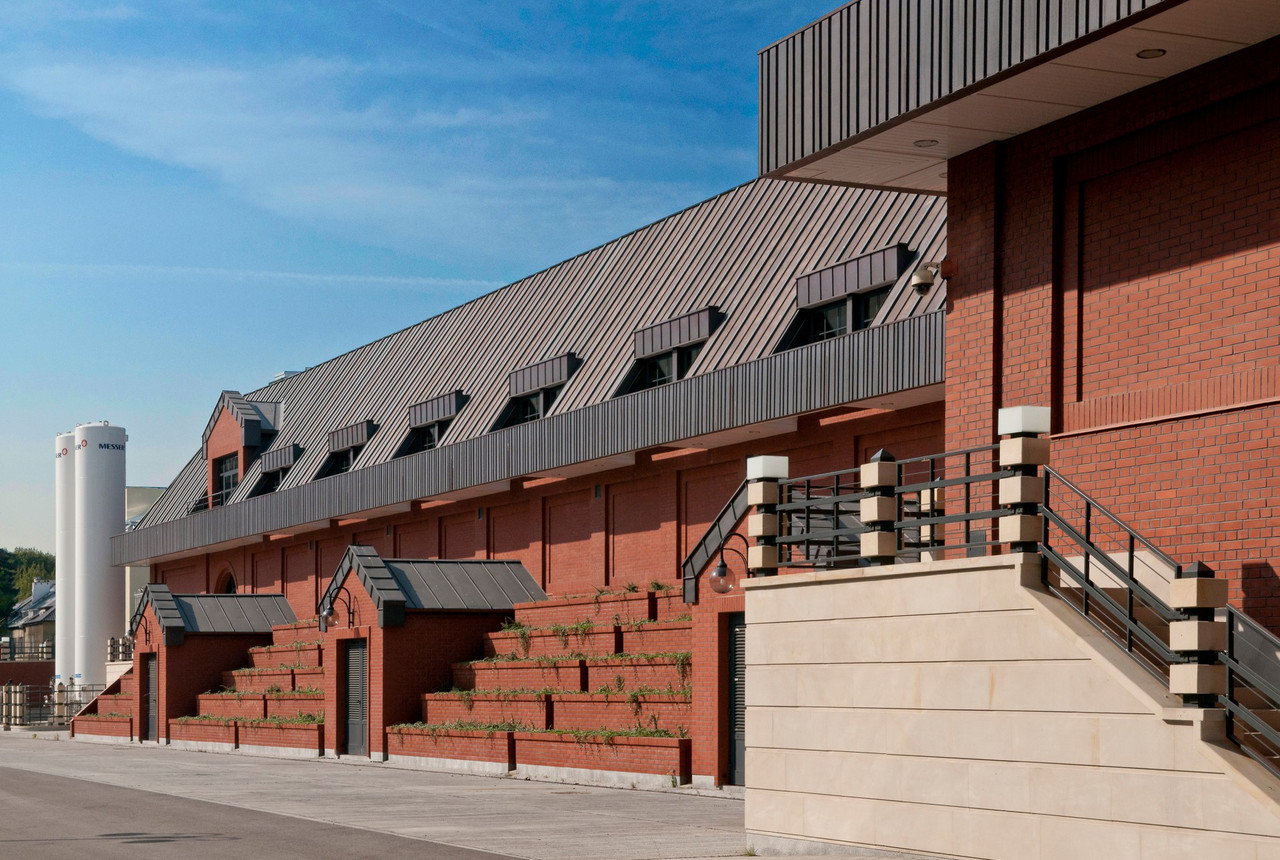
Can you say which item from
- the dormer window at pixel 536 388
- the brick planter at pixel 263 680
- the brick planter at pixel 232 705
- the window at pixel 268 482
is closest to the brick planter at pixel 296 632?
the brick planter at pixel 263 680

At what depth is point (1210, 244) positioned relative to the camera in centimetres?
1334

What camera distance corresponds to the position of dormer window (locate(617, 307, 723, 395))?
31.6m

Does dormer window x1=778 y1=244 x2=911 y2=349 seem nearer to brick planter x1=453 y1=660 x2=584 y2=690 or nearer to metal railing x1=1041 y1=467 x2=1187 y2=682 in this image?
brick planter x1=453 y1=660 x2=584 y2=690

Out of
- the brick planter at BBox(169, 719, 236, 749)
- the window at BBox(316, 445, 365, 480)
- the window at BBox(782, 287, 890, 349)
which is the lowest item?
the brick planter at BBox(169, 719, 236, 749)

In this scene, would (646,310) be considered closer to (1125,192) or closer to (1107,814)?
(1125,192)

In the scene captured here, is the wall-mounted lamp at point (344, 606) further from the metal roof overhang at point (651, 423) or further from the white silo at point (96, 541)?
the white silo at point (96, 541)

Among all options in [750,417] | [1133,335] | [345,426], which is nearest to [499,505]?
[345,426]

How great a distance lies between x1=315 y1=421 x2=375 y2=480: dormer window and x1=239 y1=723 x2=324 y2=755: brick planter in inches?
352

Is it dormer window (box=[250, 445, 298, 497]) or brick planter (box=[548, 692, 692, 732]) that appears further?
dormer window (box=[250, 445, 298, 497])

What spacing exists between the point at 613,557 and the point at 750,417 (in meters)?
7.67

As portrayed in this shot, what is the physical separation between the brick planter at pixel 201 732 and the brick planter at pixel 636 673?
49.9 ft

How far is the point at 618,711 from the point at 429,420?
17.7 meters

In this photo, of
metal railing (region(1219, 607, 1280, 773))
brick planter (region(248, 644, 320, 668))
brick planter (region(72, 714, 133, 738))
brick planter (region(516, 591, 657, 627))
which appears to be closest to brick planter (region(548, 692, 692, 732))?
brick planter (region(516, 591, 657, 627))

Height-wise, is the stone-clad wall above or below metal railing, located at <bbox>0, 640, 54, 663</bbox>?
above
